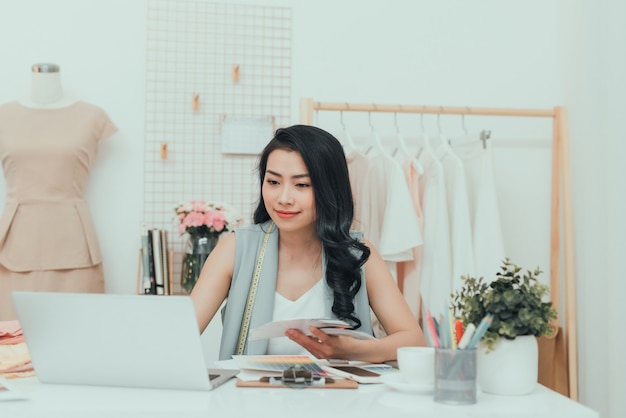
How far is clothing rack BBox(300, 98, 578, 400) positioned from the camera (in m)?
3.14

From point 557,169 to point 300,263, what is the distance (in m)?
1.81

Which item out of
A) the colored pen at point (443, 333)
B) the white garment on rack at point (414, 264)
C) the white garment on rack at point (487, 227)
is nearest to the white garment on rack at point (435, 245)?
the white garment on rack at point (414, 264)

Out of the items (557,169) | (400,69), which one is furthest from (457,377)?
(400,69)

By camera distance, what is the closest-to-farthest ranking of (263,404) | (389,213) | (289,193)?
(263,404)
(289,193)
(389,213)

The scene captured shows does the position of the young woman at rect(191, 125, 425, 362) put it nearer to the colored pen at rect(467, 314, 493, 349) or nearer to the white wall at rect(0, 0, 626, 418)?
the colored pen at rect(467, 314, 493, 349)

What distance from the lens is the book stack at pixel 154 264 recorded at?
10.4 feet

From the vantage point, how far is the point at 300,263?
6.79 feet

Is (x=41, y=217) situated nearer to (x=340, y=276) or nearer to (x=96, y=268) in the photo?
(x=96, y=268)

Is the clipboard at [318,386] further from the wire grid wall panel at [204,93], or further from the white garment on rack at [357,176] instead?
the wire grid wall panel at [204,93]

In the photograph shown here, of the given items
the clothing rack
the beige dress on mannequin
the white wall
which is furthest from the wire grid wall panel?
the clothing rack

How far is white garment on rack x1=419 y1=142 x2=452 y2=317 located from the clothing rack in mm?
284

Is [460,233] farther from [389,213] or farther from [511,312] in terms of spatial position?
[511,312]

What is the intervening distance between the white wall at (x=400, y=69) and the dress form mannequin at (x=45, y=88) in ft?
0.73

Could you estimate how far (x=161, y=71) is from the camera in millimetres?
3457
